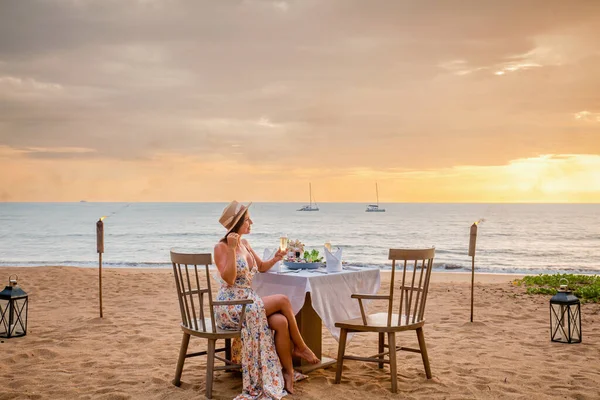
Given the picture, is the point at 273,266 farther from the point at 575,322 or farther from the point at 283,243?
the point at 575,322

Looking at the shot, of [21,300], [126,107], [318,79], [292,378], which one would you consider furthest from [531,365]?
[126,107]

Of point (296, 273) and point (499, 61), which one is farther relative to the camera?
point (499, 61)

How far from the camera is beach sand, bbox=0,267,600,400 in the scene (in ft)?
13.9

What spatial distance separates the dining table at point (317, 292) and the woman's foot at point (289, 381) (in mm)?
422

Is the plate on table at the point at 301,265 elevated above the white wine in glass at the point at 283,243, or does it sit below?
below

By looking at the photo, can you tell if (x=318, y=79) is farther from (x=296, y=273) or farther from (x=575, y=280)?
(x=296, y=273)

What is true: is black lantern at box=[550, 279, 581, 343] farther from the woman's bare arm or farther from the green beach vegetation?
the woman's bare arm

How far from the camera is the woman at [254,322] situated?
402cm

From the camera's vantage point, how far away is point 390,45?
12.4 meters

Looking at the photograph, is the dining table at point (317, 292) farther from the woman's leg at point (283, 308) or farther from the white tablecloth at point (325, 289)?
the woman's leg at point (283, 308)

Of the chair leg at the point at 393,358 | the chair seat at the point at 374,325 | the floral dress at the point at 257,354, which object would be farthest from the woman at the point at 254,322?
the chair leg at the point at 393,358

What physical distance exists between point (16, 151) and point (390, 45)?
18.4m

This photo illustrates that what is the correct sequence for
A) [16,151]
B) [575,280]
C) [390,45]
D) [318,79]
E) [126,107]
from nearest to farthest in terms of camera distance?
[575,280]
[390,45]
[318,79]
[126,107]
[16,151]

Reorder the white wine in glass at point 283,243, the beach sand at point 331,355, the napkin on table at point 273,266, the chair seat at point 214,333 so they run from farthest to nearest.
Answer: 1. the napkin on table at point 273,266
2. the white wine in glass at point 283,243
3. the beach sand at point 331,355
4. the chair seat at point 214,333
